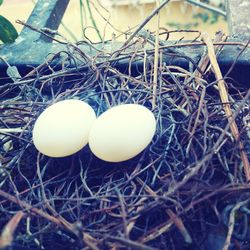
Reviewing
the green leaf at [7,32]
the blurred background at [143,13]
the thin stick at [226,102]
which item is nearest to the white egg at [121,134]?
the thin stick at [226,102]

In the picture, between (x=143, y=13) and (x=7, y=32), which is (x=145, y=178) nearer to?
(x=7, y=32)

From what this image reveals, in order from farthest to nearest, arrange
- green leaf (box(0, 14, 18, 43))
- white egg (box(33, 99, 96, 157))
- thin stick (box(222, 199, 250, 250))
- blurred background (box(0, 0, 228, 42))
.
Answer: blurred background (box(0, 0, 228, 42)), green leaf (box(0, 14, 18, 43)), white egg (box(33, 99, 96, 157)), thin stick (box(222, 199, 250, 250))

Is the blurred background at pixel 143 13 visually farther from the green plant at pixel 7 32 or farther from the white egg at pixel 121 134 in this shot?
the white egg at pixel 121 134

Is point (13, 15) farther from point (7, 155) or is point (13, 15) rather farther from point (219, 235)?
point (219, 235)

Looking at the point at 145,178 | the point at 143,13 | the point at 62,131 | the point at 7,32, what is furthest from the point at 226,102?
the point at 143,13

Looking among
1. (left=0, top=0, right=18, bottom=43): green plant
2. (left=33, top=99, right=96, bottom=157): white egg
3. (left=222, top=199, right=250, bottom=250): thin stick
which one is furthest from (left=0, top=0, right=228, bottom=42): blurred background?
(left=222, top=199, right=250, bottom=250): thin stick

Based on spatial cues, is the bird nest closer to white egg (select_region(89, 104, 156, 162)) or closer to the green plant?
white egg (select_region(89, 104, 156, 162))

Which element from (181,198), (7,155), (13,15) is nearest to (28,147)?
(7,155)
